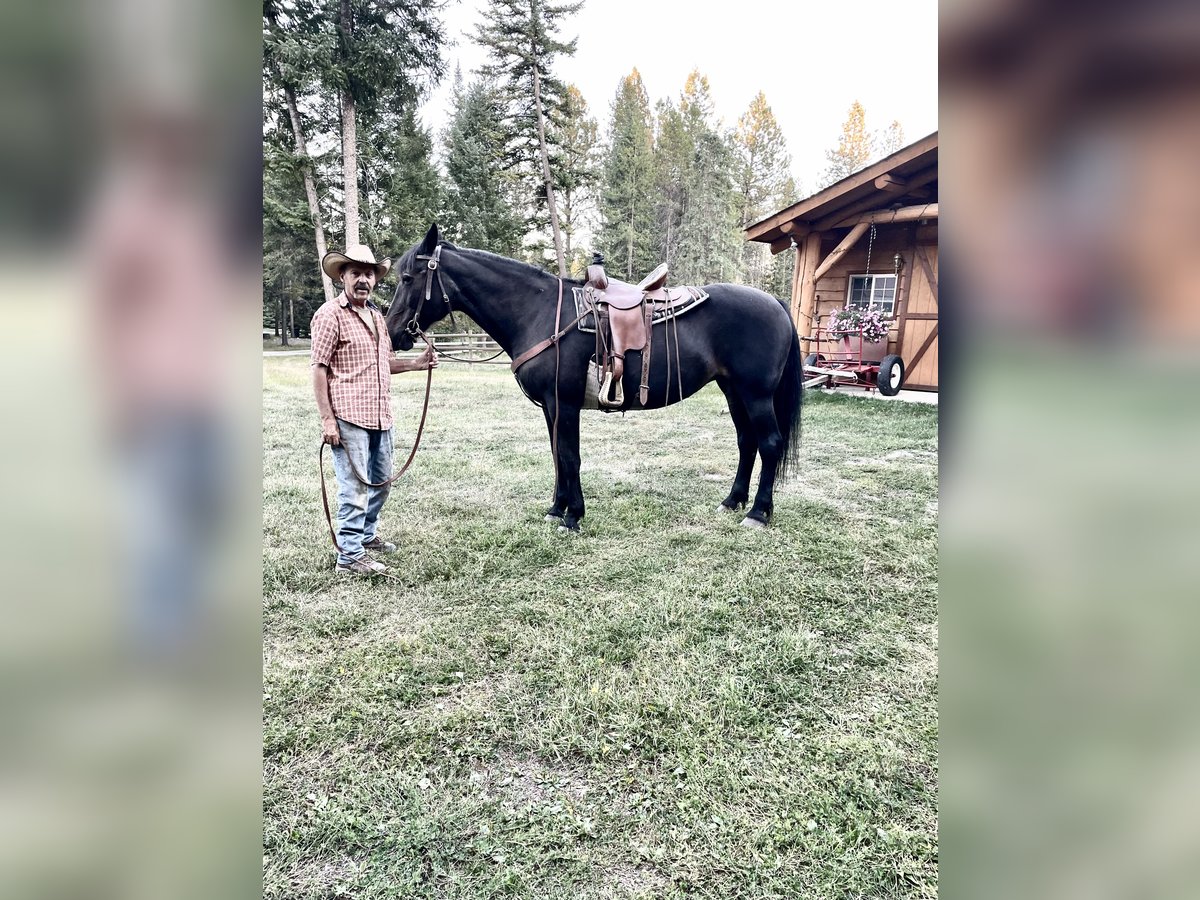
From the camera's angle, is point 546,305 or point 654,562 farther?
point 546,305

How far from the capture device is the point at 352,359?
322 centimetres

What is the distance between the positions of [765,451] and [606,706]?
2.55 meters

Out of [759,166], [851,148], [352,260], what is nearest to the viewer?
[352,260]

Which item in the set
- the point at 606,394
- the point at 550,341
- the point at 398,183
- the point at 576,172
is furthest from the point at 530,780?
the point at 576,172

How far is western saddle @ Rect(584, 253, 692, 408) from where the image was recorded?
402 cm

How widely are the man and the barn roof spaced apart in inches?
312

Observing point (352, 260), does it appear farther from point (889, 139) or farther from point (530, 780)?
point (889, 139)

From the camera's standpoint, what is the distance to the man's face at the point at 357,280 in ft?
10.2

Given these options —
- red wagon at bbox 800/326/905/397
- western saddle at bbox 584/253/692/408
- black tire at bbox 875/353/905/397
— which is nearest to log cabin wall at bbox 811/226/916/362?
red wagon at bbox 800/326/905/397
